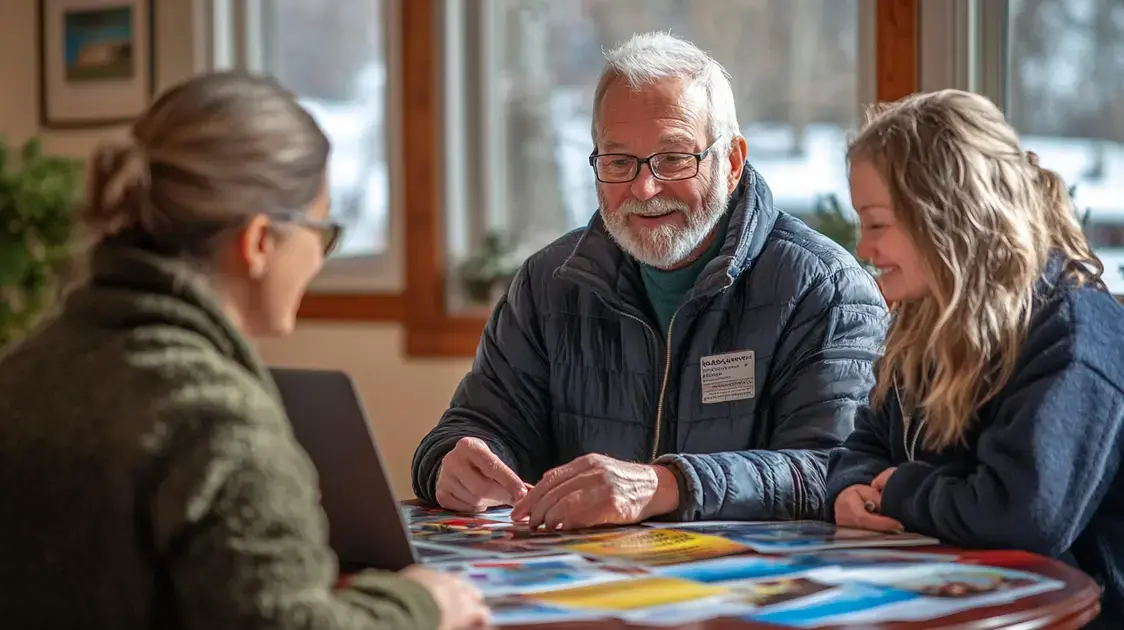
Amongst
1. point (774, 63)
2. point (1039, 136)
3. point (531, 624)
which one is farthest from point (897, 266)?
point (774, 63)

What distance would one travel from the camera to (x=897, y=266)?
171 cm

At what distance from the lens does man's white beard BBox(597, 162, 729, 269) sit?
226cm

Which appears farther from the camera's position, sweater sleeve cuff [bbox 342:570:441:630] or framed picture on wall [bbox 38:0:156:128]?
framed picture on wall [bbox 38:0:156:128]

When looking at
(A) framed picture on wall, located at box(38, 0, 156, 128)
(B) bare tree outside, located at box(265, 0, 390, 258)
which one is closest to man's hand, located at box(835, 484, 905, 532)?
(B) bare tree outside, located at box(265, 0, 390, 258)

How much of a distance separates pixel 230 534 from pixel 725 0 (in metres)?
3.60

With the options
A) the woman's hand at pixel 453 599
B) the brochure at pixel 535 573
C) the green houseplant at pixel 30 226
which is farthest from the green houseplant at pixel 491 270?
the woman's hand at pixel 453 599

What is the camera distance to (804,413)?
204 cm

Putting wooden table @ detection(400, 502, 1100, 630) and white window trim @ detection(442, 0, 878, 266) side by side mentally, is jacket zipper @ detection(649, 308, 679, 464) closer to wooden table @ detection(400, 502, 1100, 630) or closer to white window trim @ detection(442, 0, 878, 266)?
wooden table @ detection(400, 502, 1100, 630)

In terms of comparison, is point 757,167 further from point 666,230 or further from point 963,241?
point 963,241

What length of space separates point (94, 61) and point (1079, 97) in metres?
3.96

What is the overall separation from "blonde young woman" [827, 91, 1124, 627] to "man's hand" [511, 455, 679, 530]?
0.26 m

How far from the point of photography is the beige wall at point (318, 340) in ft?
15.6

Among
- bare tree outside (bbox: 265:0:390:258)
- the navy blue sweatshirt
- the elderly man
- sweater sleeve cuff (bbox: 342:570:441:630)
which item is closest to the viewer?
sweater sleeve cuff (bbox: 342:570:441:630)

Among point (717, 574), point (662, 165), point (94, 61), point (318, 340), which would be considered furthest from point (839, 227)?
point (94, 61)
